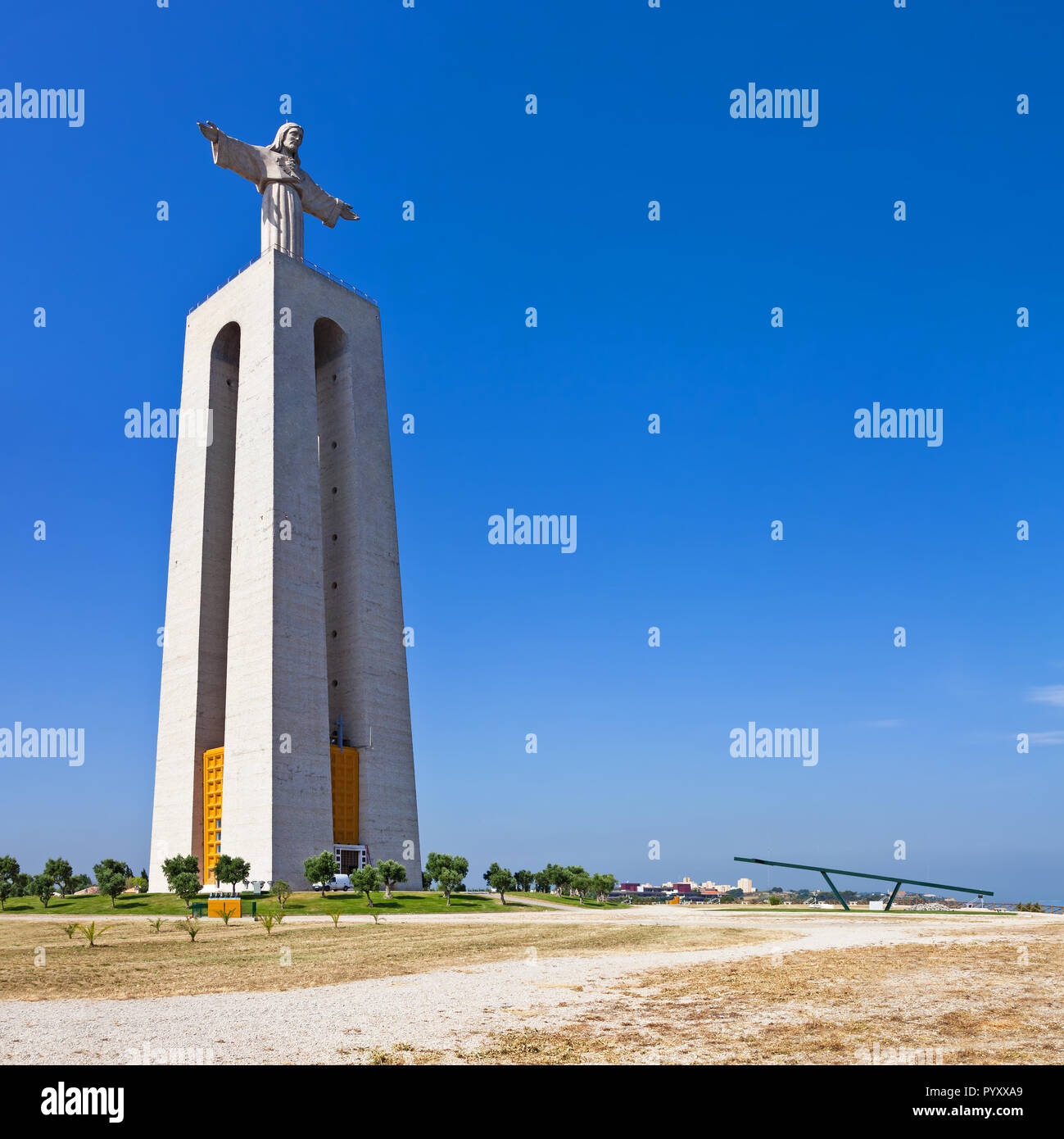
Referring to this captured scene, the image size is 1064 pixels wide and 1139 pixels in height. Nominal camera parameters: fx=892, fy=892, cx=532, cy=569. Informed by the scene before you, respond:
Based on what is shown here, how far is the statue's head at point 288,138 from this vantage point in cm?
7025

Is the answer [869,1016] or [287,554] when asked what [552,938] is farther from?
[287,554]

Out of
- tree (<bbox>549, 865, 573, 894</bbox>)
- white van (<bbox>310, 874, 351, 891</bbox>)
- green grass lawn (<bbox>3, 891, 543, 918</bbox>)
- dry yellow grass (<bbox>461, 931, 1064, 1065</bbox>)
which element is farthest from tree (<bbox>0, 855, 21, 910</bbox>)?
dry yellow grass (<bbox>461, 931, 1064, 1065</bbox>)

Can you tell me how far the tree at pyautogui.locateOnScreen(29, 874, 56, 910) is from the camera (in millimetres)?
46844

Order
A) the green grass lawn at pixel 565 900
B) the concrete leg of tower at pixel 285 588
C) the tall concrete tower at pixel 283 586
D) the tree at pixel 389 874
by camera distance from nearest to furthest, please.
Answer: the tree at pixel 389 874 < the concrete leg of tower at pixel 285 588 < the tall concrete tower at pixel 283 586 < the green grass lawn at pixel 565 900

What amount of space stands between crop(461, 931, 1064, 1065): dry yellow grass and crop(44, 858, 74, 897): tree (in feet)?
159

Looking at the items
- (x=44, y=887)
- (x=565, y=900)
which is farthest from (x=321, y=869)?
(x=565, y=900)

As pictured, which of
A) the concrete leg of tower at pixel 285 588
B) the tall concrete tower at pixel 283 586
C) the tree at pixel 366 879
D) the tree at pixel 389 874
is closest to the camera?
the tree at pixel 366 879

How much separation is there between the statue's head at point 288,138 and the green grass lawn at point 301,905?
181ft

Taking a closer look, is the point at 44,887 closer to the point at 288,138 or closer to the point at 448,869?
the point at 448,869

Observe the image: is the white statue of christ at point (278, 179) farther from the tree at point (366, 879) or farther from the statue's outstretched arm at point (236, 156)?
the tree at point (366, 879)

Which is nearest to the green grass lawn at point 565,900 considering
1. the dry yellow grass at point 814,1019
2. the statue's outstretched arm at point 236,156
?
the dry yellow grass at point 814,1019

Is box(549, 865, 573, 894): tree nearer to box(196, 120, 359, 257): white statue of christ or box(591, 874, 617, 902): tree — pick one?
box(591, 874, 617, 902): tree
